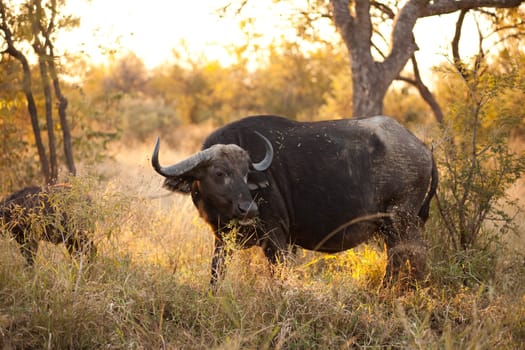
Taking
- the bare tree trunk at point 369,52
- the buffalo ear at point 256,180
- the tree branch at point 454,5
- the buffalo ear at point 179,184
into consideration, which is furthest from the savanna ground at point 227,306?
the tree branch at point 454,5

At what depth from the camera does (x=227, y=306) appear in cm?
420

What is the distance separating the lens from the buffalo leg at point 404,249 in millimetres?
5414

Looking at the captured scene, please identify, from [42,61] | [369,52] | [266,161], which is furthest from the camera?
[42,61]

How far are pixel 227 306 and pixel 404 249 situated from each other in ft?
6.46

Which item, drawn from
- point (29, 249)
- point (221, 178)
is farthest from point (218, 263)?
point (29, 249)

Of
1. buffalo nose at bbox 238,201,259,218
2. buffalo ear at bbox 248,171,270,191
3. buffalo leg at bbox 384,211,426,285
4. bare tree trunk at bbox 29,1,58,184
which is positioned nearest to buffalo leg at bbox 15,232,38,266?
buffalo nose at bbox 238,201,259,218

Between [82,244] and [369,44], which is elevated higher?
[369,44]

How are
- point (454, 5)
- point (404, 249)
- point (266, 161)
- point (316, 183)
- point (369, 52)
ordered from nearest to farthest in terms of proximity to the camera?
point (266, 161), point (316, 183), point (404, 249), point (369, 52), point (454, 5)

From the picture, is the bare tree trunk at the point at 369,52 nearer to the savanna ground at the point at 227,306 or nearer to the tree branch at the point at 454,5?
the tree branch at the point at 454,5

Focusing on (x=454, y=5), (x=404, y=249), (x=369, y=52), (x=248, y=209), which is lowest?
(x=404, y=249)

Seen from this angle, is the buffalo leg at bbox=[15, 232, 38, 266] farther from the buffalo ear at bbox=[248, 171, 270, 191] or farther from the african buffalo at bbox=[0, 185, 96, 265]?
the buffalo ear at bbox=[248, 171, 270, 191]

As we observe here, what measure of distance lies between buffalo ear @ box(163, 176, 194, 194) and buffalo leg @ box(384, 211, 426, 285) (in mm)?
1868

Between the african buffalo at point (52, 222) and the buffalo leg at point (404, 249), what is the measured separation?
263cm

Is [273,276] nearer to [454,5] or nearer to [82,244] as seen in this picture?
[82,244]
